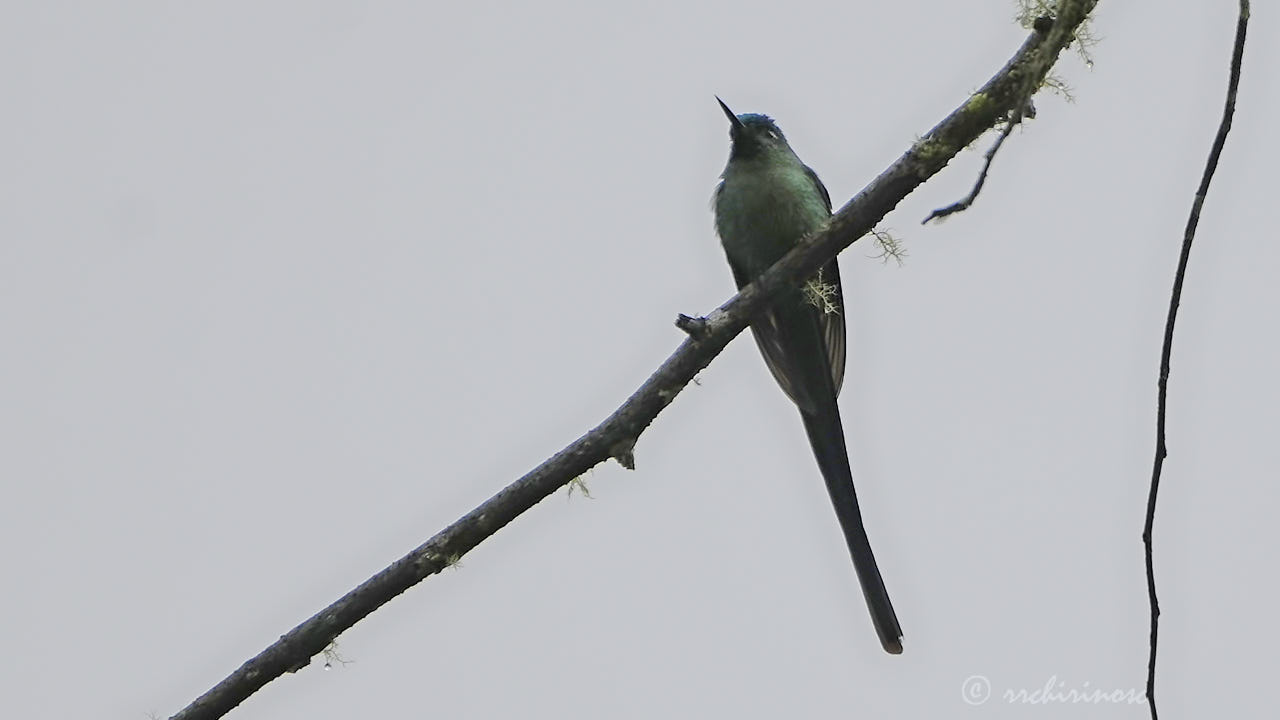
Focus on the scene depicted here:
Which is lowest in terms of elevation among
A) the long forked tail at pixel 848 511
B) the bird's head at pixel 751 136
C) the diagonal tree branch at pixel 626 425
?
the long forked tail at pixel 848 511

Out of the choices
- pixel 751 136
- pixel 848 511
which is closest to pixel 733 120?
pixel 751 136

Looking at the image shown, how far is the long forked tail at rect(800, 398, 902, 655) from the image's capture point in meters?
4.34

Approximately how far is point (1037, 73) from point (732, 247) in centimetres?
232

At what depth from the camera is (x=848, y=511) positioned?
14.6 feet

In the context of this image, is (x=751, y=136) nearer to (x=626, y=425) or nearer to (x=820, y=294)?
(x=820, y=294)

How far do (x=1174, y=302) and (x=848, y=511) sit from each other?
7.52 ft

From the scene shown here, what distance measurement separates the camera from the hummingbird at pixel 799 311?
4.42 m

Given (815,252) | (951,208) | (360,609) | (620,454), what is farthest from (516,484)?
(951,208)

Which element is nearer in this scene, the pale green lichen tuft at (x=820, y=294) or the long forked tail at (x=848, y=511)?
the pale green lichen tuft at (x=820, y=294)

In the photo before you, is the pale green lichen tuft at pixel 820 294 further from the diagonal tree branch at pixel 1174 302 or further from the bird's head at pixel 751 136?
the diagonal tree branch at pixel 1174 302

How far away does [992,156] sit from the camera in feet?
7.40

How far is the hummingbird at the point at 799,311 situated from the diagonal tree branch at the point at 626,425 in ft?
3.24

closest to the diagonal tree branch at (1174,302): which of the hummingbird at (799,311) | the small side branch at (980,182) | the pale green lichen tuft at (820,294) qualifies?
the small side branch at (980,182)

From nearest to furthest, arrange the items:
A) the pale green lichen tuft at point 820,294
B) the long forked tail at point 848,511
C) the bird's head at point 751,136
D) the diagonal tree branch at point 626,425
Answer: the diagonal tree branch at point 626,425 < the pale green lichen tuft at point 820,294 < the long forked tail at point 848,511 < the bird's head at point 751,136
